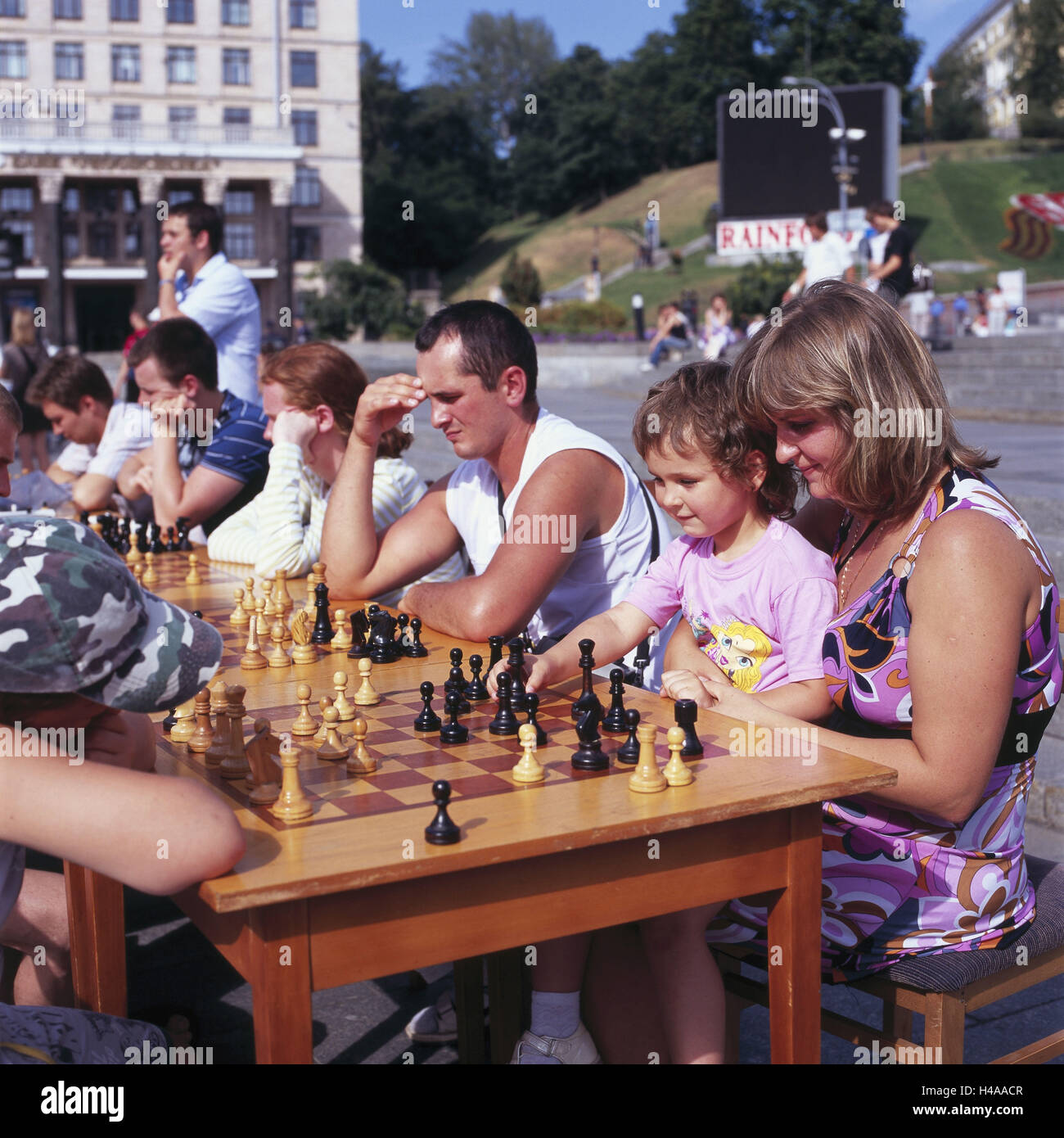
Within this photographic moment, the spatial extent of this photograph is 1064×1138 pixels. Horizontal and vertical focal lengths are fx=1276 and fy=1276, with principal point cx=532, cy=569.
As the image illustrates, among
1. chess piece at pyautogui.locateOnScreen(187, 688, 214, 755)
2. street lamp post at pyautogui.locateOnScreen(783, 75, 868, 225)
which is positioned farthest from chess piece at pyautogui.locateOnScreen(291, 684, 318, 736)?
street lamp post at pyautogui.locateOnScreen(783, 75, 868, 225)

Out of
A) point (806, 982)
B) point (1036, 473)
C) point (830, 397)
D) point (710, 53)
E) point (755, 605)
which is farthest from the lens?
point (710, 53)

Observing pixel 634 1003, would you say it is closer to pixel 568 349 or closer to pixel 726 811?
pixel 726 811

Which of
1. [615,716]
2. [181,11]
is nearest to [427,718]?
[615,716]

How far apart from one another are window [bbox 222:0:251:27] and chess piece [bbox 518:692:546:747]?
2346 inches

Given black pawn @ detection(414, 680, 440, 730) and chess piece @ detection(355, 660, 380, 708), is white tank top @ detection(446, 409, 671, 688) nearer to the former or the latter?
chess piece @ detection(355, 660, 380, 708)

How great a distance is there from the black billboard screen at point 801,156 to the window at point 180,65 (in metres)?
23.3

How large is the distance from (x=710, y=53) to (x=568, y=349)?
51.6 meters

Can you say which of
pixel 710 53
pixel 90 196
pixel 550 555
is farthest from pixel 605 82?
pixel 550 555

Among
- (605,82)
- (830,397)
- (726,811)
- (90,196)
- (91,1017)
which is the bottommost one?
(91,1017)

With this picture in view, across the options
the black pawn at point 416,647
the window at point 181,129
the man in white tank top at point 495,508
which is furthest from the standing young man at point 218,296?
the window at point 181,129

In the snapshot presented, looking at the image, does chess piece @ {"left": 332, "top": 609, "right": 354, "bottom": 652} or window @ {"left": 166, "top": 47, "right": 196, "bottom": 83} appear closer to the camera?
chess piece @ {"left": 332, "top": 609, "right": 354, "bottom": 652}

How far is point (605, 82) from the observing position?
7794 cm

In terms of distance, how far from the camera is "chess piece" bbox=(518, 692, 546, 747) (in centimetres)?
210

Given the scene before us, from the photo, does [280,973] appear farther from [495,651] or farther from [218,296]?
[218,296]
